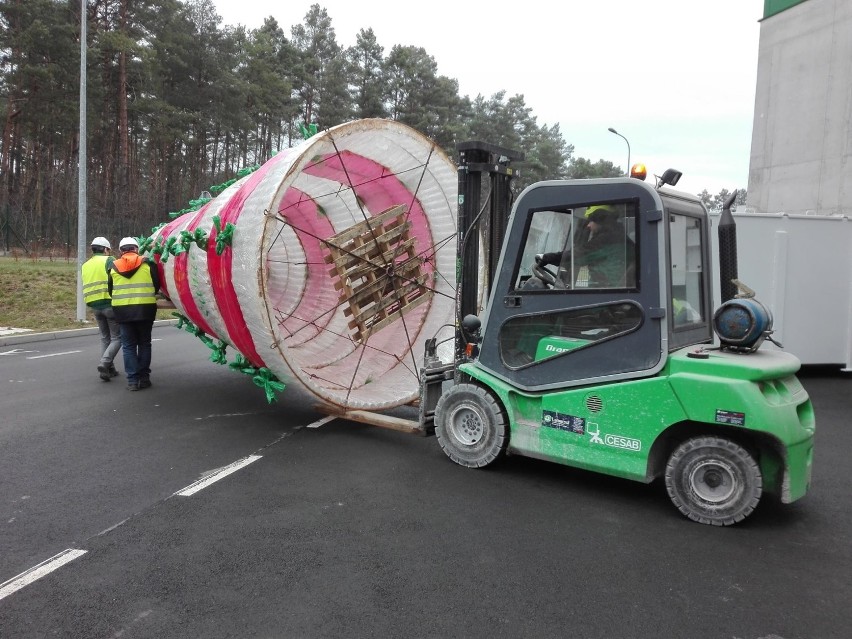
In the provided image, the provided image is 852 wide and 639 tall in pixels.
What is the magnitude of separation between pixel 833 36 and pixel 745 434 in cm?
2156

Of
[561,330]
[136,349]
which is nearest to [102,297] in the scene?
[136,349]

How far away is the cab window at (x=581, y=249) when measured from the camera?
4.59 meters

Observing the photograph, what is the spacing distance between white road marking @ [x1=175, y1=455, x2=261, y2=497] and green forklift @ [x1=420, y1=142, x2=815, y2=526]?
5.59 feet

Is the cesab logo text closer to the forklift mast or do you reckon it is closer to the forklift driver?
the forklift driver

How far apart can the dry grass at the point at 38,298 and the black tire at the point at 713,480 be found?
14.0 m

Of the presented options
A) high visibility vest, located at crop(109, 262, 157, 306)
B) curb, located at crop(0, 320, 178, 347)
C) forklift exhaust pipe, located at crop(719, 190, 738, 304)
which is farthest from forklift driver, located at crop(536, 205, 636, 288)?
curb, located at crop(0, 320, 178, 347)

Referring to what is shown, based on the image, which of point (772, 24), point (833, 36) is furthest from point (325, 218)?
point (772, 24)

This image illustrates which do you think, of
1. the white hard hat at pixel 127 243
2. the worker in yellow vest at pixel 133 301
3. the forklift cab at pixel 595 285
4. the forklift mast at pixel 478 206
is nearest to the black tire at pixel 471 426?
the forklift cab at pixel 595 285

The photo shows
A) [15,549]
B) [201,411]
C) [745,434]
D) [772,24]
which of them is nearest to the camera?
[15,549]

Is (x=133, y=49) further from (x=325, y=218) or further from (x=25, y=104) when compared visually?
(x=325, y=218)

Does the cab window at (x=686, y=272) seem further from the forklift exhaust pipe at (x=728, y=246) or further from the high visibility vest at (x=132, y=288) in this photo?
the high visibility vest at (x=132, y=288)

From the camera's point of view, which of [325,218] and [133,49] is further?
[133,49]

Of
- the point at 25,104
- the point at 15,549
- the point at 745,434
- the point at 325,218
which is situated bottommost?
the point at 15,549

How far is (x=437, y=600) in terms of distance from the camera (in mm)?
3354
